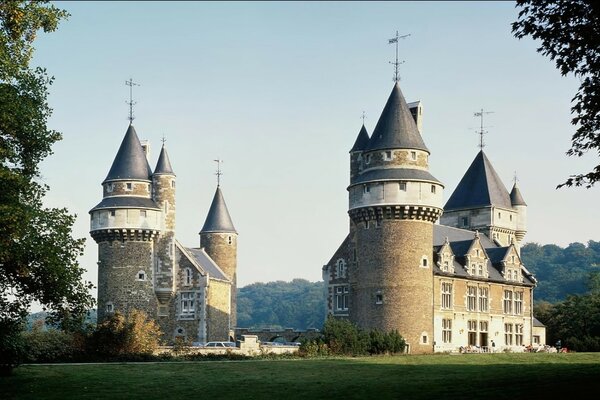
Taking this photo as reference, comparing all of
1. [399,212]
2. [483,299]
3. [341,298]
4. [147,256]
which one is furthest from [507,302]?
[147,256]

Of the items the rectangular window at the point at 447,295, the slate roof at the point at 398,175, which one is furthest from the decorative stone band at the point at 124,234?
the rectangular window at the point at 447,295

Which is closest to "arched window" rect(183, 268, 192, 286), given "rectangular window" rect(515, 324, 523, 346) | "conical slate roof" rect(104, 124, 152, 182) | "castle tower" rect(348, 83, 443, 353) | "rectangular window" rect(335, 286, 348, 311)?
"conical slate roof" rect(104, 124, 152, 182)

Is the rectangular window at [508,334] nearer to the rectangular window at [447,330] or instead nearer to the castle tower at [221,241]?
the rectangular window at [447,330]

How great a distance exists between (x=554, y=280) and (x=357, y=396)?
112506 mm

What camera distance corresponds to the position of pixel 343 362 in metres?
37.8

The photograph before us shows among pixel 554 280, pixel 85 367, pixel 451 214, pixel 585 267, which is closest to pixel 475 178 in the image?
pixel 451 214

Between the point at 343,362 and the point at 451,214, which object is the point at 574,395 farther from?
the point at 451,214

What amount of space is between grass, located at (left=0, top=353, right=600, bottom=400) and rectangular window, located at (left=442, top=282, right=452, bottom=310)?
19.4 m

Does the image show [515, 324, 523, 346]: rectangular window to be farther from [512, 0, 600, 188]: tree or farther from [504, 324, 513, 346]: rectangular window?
[512, 0, 600, 188]: tree

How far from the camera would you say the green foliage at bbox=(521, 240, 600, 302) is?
126m

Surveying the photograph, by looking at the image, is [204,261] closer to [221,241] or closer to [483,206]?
[221,241]

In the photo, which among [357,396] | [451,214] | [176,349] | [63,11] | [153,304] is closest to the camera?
[357,396]

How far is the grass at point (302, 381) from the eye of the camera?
25.2 m

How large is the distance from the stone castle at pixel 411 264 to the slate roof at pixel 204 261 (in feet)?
30.3
